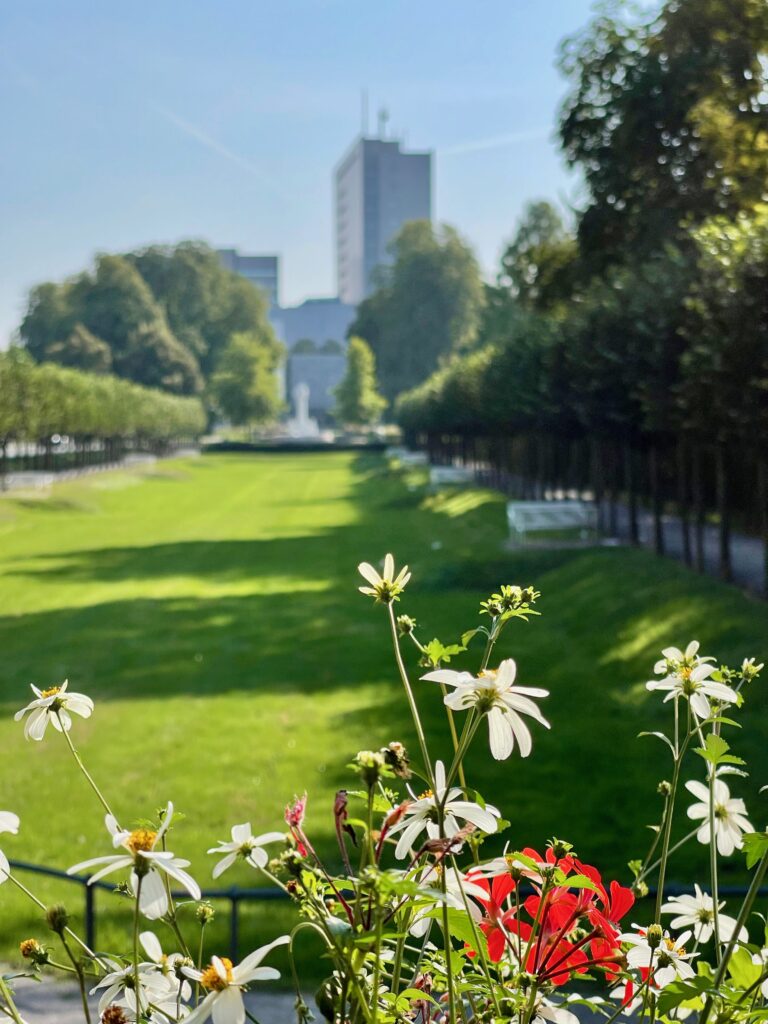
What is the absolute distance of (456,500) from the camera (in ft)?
116

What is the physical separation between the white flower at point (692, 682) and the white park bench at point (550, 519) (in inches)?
833

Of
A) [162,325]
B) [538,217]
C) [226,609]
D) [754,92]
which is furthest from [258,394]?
[226,609]

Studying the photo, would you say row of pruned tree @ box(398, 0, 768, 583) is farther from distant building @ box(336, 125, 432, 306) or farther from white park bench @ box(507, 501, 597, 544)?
distant building @ box(336, 125, 432, 306)

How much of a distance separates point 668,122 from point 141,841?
1139 inches

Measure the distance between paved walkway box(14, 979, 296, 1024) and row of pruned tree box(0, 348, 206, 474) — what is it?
36.7 m

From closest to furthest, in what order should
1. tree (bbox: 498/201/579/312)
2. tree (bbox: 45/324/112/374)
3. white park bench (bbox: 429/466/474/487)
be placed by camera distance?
tree (bbox: 498/201/579/312) → white park bench (bbox: 429/466/474/487) → tree (bbox: 45/324/112/374)

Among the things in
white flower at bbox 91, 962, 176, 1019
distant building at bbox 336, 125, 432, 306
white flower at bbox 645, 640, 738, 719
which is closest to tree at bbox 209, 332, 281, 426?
white flower at bbox 645, 640, 738, 719

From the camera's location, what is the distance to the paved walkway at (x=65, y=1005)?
581 centimetres

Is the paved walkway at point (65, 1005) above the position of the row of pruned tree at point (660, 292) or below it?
below

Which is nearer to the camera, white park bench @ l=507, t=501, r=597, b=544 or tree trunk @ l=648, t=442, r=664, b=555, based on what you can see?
tree trunk @ l=648, t=442, r=664, b=555

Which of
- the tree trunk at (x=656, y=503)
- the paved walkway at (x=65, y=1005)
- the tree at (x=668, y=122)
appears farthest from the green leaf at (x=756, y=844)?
the tree at (x=668, y=122)

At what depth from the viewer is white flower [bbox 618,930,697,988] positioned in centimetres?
159

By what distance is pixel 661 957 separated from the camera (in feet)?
5.33

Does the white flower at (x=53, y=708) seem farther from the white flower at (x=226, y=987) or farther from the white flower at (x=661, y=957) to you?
the white flower at (x=661, y=957)
